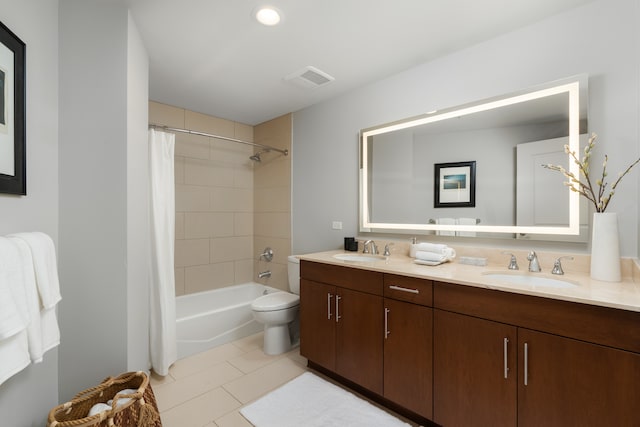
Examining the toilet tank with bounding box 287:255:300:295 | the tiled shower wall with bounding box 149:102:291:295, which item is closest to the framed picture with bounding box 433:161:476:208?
the toilet tank with bounding box 287:255:300:295

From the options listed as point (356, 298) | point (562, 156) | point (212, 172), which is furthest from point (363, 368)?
point (212, 172)

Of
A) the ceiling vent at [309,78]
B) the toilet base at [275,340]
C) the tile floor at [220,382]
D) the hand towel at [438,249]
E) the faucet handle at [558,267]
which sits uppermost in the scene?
the ceiling vent at [309,78]

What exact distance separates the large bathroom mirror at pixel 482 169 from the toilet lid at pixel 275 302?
957 mm

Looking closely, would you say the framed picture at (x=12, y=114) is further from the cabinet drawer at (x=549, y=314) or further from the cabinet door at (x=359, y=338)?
the cabinet drawer at (x=549, y=314)

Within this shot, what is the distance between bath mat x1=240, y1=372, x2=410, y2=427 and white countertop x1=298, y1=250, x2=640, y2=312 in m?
0.88

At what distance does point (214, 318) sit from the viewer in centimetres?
254

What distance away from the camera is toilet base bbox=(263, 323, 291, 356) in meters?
2.40

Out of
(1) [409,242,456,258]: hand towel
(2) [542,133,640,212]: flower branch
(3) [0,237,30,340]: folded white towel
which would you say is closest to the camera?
(3) [0,237,30,340]: folded white towel

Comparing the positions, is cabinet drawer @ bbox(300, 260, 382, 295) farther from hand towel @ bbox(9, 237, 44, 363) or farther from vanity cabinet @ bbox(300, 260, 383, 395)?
hand towel @ bbox(9, 237, 44, 363)

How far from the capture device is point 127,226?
147cm

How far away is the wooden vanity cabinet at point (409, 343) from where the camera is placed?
1475 mm

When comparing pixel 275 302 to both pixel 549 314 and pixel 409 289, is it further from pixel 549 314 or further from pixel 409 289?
pixel 549 314

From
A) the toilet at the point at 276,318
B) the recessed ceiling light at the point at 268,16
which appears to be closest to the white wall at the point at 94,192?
the recessed ceiling light at the point at 268,16

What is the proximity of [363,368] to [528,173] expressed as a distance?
1618 mm
